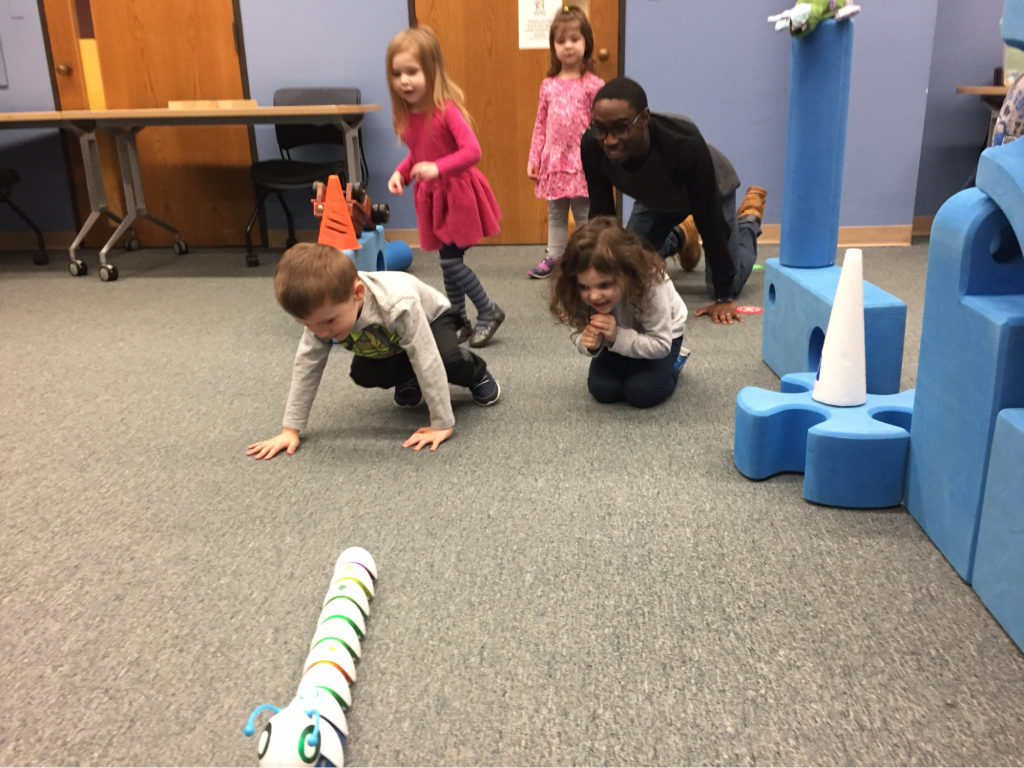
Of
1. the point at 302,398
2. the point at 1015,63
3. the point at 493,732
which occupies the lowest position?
the point at 493,732

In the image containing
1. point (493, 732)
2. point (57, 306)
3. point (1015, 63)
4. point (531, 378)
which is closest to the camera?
point (493, 732)

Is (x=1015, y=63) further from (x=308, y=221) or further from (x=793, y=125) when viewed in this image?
(x=308, y=221)

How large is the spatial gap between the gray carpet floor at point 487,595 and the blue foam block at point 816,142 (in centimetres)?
39

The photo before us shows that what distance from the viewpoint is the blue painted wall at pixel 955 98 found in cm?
368

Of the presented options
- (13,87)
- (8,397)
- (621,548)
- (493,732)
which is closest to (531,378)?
(621,548)

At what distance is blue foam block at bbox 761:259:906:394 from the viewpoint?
159 cm

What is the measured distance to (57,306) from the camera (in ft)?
10.0

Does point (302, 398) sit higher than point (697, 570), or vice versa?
point (302, 398)

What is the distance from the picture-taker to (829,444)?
4.37ft

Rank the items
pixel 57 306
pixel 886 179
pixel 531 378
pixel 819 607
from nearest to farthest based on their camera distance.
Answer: pixel 819 607
pixel 531 378
pixel 57 306
pixel 886 179

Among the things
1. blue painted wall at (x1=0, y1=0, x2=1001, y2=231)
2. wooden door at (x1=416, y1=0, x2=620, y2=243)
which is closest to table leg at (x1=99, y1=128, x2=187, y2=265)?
blue painted wall at (x1=0, y1=0, x2=1001, y2=231)

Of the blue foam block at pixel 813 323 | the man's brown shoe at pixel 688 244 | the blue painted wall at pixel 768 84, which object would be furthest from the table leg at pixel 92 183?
the blue foam block at pixel 813 323

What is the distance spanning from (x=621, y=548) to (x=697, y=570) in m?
0.13

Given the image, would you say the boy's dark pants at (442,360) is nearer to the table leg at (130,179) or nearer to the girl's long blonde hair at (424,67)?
the girl's long blonde hair at (424,67)
